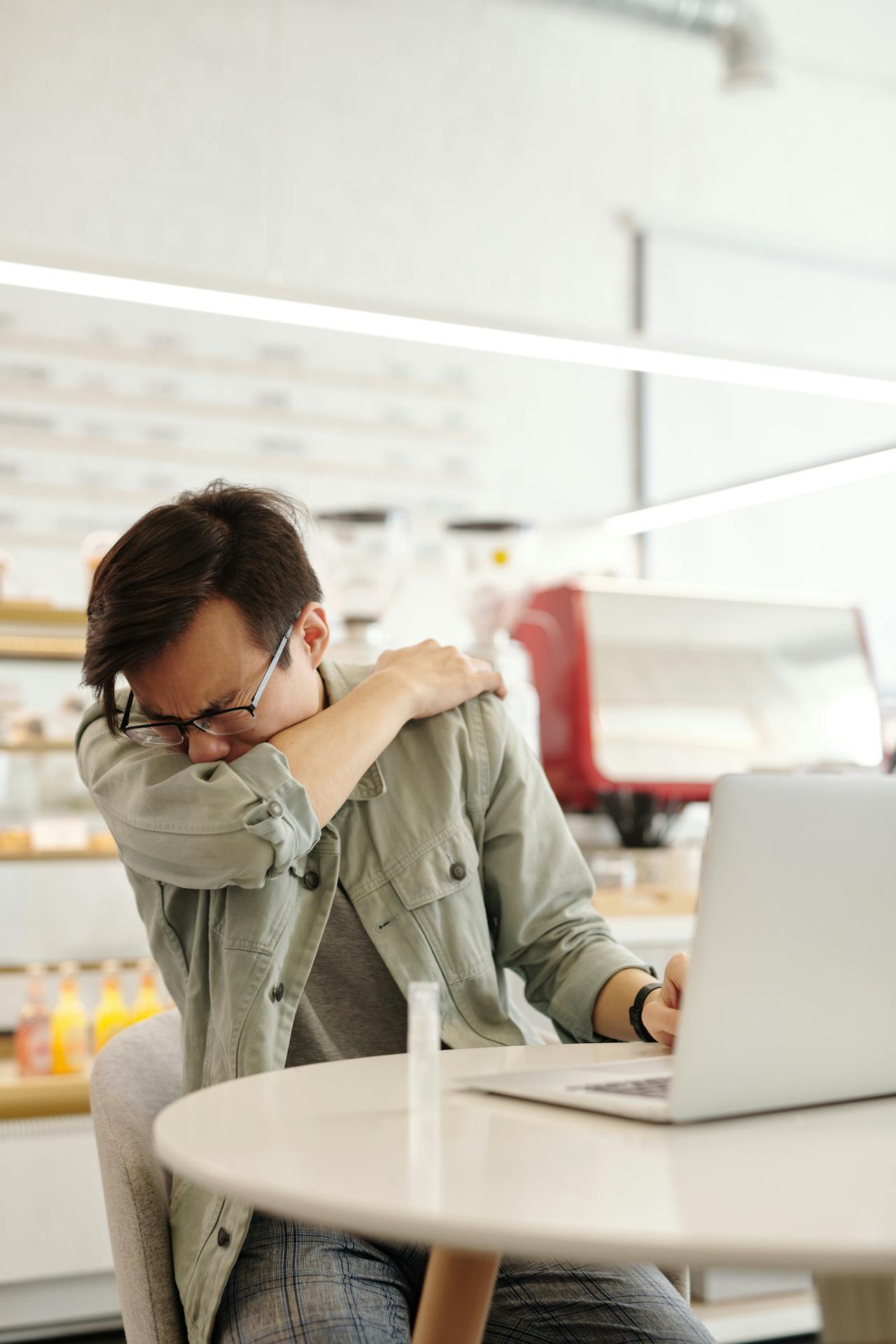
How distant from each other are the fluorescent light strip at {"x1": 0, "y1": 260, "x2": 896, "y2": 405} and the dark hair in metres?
0.84

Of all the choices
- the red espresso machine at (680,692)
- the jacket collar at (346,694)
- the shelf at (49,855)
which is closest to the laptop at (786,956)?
the jacket collar at (346,694)

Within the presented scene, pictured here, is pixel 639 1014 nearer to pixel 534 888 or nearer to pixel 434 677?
pixel 534 888

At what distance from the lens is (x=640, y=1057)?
1.18 meters

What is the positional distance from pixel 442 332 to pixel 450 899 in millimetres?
1277

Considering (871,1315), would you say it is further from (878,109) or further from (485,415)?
(878,109)

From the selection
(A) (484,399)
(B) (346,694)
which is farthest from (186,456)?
(B) (346,694)

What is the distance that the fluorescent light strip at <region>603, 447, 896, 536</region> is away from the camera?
2.74 meters

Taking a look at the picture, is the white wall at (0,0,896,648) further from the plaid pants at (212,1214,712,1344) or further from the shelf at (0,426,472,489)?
the plaid pants at (212,1214,712,1344)

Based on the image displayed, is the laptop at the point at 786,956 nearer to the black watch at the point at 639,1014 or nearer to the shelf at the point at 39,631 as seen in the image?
the black watch at the point at 639,1014

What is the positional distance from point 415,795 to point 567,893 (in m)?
0.19

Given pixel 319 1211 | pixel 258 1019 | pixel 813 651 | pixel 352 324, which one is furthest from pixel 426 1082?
pixel 813 651

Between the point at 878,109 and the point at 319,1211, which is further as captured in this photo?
the point at 878,109

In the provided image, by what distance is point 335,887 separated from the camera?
4.47ft

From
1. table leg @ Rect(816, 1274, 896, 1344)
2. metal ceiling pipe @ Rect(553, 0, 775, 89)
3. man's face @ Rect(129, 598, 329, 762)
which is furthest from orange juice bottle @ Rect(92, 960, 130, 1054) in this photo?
metal ceiling pipe @ Rect(553, 0, 775, 89)
